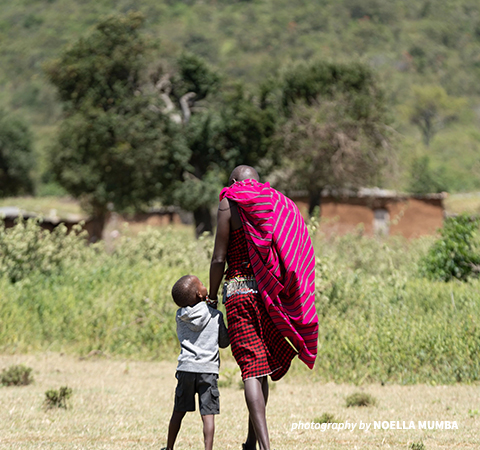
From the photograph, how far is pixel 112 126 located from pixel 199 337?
68.1ft

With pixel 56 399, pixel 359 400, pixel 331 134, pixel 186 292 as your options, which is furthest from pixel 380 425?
pixel 331 134

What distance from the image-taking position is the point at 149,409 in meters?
5.80

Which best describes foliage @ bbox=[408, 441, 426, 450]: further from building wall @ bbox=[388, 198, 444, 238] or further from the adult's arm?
building wall @ bbox=[388, 198, 444, 238]

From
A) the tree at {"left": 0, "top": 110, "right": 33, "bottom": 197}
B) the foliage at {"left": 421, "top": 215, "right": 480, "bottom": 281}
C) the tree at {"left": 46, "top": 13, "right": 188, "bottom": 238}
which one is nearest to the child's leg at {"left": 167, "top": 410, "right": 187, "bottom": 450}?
the foliage at {"left": 421, "top": 215, "right": 480, "bottom": 281}

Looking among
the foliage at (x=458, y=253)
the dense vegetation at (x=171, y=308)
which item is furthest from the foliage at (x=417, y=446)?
the foliage at (x=458, y=253)

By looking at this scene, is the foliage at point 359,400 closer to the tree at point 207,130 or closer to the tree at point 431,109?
the tree at point 207,130

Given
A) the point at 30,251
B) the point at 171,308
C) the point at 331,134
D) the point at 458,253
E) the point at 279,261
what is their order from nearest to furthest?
the point at 279,261 < the point at 171,308 < the point at 458,253 < the point at 30,251 < the point at 331,134

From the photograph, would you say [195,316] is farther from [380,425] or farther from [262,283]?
[380,425]

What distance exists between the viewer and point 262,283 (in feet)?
12.9

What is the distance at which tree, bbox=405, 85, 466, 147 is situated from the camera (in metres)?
63.4

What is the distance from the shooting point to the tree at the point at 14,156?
43.9 metres

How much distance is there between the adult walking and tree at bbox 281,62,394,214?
2002cm

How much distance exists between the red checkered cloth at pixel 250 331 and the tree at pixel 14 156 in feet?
140

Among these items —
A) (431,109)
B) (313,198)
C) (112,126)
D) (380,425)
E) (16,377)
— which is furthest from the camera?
(431,109)
